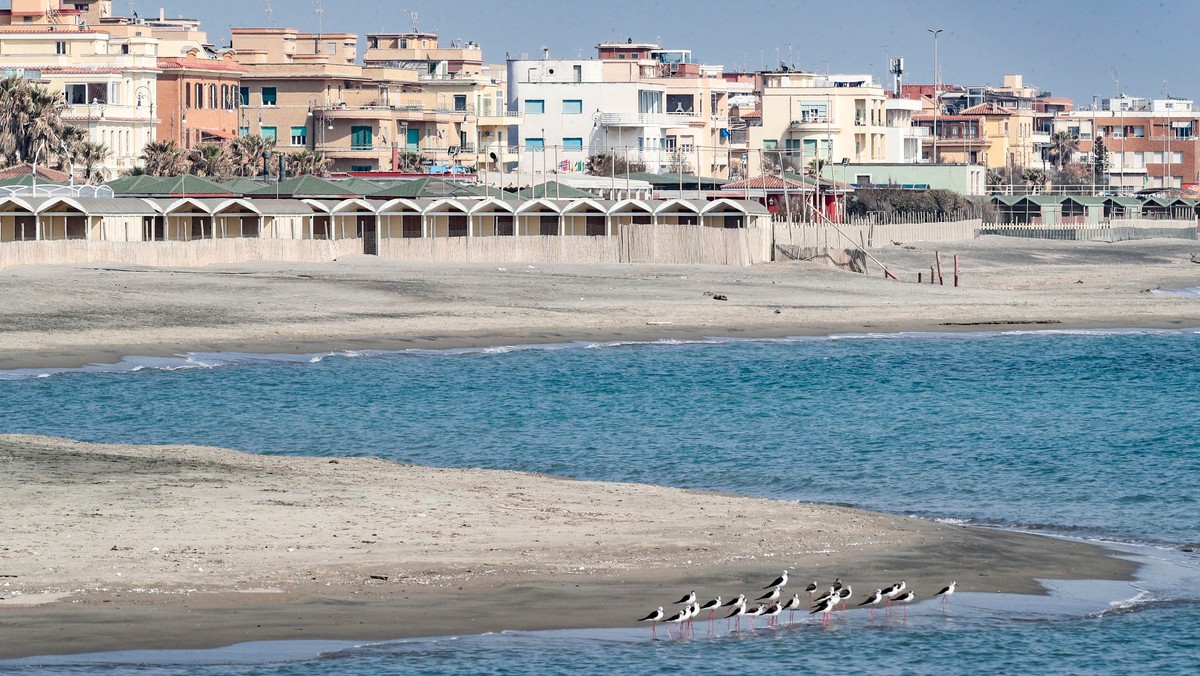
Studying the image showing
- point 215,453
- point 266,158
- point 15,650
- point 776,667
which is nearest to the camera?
point 15,650

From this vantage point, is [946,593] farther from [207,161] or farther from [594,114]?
[594,114]

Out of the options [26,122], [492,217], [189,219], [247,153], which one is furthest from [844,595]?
[247,153]

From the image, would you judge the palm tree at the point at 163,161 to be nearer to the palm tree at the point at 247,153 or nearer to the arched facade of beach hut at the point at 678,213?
the palm tree at the point at 247,153

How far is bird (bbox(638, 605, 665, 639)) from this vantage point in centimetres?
1559

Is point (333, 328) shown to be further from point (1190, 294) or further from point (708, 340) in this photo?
point (1190, 294)

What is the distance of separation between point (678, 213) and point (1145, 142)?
129 meters

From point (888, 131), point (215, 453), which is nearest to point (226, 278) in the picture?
point (215, 453)

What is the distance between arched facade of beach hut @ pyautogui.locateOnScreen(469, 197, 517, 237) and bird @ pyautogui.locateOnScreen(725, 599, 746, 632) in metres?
50.3

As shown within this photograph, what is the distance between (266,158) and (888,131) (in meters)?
68.2

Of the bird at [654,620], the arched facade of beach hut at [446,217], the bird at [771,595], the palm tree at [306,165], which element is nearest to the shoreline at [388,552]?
the bird at [654,620]

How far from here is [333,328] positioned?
1721 inches

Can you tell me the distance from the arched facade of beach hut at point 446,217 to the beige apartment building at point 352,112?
3306cm

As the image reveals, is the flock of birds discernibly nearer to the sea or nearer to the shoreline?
the sea

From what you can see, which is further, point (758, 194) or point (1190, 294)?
point (758, 194)
